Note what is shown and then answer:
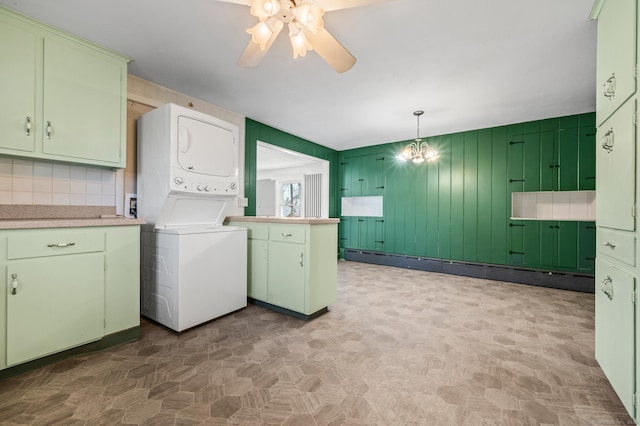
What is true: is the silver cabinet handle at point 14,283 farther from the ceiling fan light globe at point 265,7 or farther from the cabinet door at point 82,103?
the ceiling fan light globe at point 265,7

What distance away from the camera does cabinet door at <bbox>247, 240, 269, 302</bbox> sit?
304cm

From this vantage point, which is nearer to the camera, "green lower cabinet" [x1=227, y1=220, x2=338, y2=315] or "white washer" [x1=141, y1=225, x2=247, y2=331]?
"white washer" [x1=141, y1=225, x2=247, y2=331]

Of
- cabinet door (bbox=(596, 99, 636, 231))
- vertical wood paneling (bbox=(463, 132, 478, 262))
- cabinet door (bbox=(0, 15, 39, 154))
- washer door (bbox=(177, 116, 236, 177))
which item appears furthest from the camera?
vertical wood paneling (bbox=(463, 132, 478, 262))

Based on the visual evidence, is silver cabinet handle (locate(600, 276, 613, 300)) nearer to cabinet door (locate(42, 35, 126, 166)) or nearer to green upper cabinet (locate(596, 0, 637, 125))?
green upper cabinet (locate(596, 0, 637, 125))

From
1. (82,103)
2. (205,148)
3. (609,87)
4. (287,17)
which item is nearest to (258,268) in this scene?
(205,148)

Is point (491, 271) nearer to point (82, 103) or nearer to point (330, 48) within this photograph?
point (330, 48)

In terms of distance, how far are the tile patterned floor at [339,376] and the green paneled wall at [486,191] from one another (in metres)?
1.60

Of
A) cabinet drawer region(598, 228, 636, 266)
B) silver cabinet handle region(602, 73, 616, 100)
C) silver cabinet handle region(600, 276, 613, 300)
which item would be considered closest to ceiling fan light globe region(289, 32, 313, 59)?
silver cabinet handle region(602, 73, 616, 100)

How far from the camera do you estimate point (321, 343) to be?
2.26 m

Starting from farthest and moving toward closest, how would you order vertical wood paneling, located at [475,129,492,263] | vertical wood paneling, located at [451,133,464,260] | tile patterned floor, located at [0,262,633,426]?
vertical wood paneling, located at [451,133,464,260]
vertical wood paneling, located at [475,129,492,263]
tile patterned floor, located at [0,262,633,426]

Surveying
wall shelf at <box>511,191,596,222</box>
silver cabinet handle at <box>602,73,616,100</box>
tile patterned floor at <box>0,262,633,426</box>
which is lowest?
tile patterned floor at <box>0,262,633,426</box>

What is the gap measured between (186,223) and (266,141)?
2140 mm

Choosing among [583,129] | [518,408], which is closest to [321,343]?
[518,408]

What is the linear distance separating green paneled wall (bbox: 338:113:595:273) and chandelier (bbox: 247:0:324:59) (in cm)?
416
